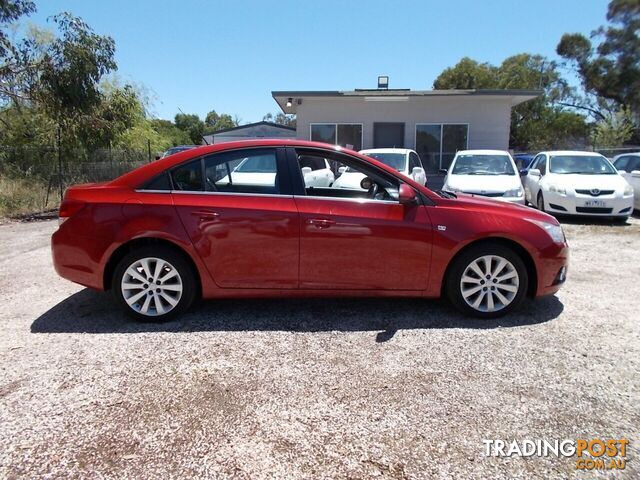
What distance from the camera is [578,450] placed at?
2373mm

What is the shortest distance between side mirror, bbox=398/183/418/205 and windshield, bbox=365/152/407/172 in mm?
6616

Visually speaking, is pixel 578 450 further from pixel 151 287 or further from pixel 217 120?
pixel 217 120

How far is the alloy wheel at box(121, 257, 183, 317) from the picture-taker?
12.8 ft

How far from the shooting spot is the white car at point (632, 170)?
1069 cm

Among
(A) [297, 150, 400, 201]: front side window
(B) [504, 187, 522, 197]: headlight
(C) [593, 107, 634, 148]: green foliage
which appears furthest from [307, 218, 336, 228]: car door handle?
(C) [593, 107, 634, 148]: green foliage

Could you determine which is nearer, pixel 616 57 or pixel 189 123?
pixel 616 57

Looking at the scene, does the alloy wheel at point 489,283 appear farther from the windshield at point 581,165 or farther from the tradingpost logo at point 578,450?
the windshield at point 581,165

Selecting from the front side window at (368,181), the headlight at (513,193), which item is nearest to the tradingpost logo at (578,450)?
the front side window at (368,181)

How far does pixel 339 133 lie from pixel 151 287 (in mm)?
13714

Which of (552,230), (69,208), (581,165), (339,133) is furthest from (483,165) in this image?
(69,208)

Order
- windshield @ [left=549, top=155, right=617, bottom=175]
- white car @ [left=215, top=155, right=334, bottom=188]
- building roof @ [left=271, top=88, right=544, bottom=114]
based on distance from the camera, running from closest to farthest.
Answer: white car @ [left=215, top=155, right=334, bottom=188] → windshield @ [left=549, top=155, right=617, bottom=175] → building roof @ [left=271, top=88, right=544, bottom=114]

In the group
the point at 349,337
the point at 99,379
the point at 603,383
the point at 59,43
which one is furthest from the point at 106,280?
the point at 59,43

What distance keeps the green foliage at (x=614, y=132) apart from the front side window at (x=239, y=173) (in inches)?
1305

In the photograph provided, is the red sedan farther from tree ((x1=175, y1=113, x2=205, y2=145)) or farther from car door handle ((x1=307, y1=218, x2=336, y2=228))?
tree ((x1=175, y1=113, x2=205, y2=145))
